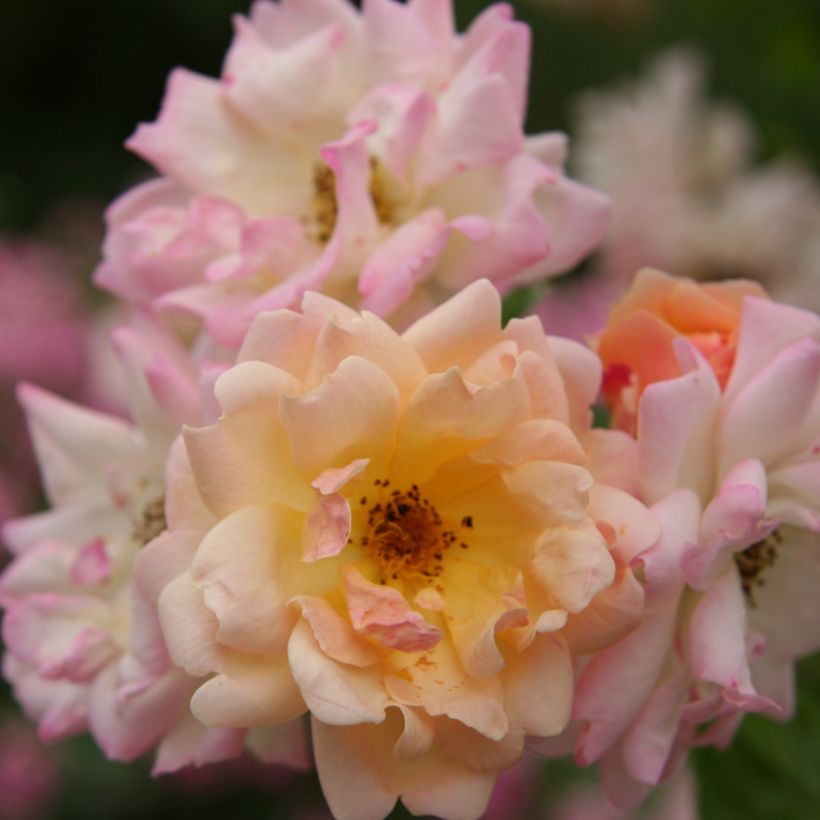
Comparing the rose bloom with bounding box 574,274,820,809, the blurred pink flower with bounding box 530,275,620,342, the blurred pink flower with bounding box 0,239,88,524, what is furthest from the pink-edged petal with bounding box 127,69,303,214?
the blurred pink flower with bounding box 0,239,88,524

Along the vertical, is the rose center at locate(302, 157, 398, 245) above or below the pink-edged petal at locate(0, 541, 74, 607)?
above

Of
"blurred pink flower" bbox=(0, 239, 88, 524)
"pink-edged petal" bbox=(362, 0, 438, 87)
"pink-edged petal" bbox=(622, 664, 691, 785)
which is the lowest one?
"blurred pink flower" bbox=(0, 239, 88, 524)

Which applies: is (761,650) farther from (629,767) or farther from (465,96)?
(465,96)

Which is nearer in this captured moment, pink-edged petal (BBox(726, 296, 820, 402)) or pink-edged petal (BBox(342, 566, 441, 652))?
pink-edged petal (BBox(342, 566, 441, 652))

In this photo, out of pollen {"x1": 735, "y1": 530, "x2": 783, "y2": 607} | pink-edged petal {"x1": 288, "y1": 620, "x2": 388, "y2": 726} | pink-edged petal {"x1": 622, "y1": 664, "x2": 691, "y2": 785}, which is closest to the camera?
pink-edged petal {"x1": 288, "y1": 620, "x2": 388, "y2": 726}

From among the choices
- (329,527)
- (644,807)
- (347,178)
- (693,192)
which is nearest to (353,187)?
(347,178)

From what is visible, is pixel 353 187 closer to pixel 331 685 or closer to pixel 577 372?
pixel 577 372

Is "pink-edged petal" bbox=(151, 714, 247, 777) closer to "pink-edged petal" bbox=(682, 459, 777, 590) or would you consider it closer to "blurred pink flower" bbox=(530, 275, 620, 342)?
"pink-edged petal" bbox=(682, 459, 777, 590)

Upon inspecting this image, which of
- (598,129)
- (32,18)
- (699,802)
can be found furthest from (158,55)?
(699,802)
